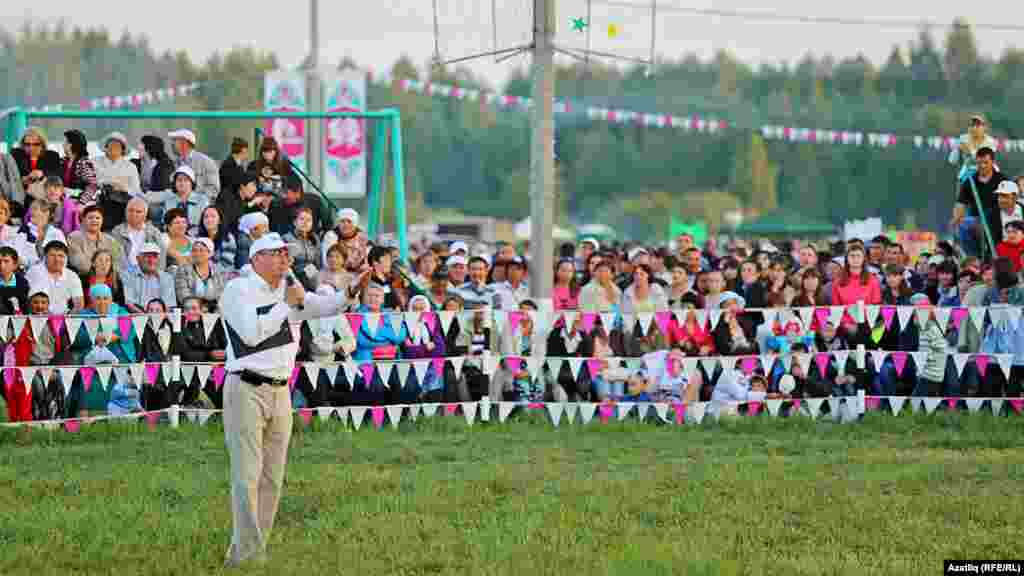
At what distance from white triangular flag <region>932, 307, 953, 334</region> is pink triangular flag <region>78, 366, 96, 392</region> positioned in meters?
8.13

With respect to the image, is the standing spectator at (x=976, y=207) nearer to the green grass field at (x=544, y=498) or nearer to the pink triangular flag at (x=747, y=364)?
the green grass field at (x=544, y=498)

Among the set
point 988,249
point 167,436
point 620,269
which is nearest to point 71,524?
point 167,436

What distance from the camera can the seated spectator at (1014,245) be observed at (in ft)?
60.2

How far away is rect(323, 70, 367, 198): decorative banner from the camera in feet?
108

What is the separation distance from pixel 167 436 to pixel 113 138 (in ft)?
13.7

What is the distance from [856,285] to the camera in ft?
61.3

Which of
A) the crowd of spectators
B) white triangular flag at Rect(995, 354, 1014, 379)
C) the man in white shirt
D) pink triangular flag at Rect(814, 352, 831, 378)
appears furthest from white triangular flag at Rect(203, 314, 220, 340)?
white triangular flag at Rect(995, 354, 1014, 379)

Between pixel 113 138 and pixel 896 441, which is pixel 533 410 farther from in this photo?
pixel 113 138

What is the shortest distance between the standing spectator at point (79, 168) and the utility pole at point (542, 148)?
4.57m

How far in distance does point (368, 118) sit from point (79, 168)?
4.33m

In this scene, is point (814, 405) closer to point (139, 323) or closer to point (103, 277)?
point (139, 323)

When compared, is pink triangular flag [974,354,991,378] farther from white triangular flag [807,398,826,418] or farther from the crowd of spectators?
white triangular flag [807,398,826,418]

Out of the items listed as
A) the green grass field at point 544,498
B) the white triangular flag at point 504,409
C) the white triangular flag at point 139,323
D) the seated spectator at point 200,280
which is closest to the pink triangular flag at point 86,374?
the green grass field at point 544,498

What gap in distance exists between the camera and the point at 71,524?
12.0 meters
